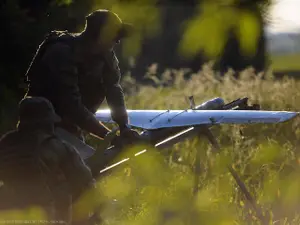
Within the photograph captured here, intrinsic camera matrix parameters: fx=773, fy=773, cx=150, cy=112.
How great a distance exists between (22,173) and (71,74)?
1181 mm

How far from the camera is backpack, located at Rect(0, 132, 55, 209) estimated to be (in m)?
3.78

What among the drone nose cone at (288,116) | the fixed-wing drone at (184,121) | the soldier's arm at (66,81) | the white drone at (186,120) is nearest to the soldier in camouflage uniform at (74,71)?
the soldier's arm at (66,81)

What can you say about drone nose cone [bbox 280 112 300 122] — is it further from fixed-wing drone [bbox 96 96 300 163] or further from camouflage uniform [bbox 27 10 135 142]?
camouflage uniform [bbox 27 10 135 142]

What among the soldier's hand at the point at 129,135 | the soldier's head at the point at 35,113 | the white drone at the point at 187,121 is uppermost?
the soldier's head at the point at 35,113

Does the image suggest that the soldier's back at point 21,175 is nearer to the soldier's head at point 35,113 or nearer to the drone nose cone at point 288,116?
the soldier's head at point 35,113

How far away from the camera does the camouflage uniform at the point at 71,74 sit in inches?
189

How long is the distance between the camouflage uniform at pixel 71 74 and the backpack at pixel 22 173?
3.12 feet

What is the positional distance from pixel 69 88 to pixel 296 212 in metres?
2.41

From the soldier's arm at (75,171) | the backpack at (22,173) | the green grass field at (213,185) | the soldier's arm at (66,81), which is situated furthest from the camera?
the green grass field at (213,185)

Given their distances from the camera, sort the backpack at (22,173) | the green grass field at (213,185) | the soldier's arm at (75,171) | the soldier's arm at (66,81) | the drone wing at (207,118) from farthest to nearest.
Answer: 1. the drone wing at (207,118)
2. the green grass field at (213,185)
3. the soldier's arm at (66,81)
4. the soldier's arm at (75,171)
5. the backpack at (22,173)

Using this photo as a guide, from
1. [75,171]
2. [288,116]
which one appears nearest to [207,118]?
[288,116]

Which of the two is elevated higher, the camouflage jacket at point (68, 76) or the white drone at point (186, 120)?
the camouflage jacket at point (68, 76)

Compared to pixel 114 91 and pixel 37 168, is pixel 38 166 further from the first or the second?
pixel 114 91

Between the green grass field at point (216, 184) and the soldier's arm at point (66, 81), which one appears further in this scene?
the green grass field at point (216, 184)
